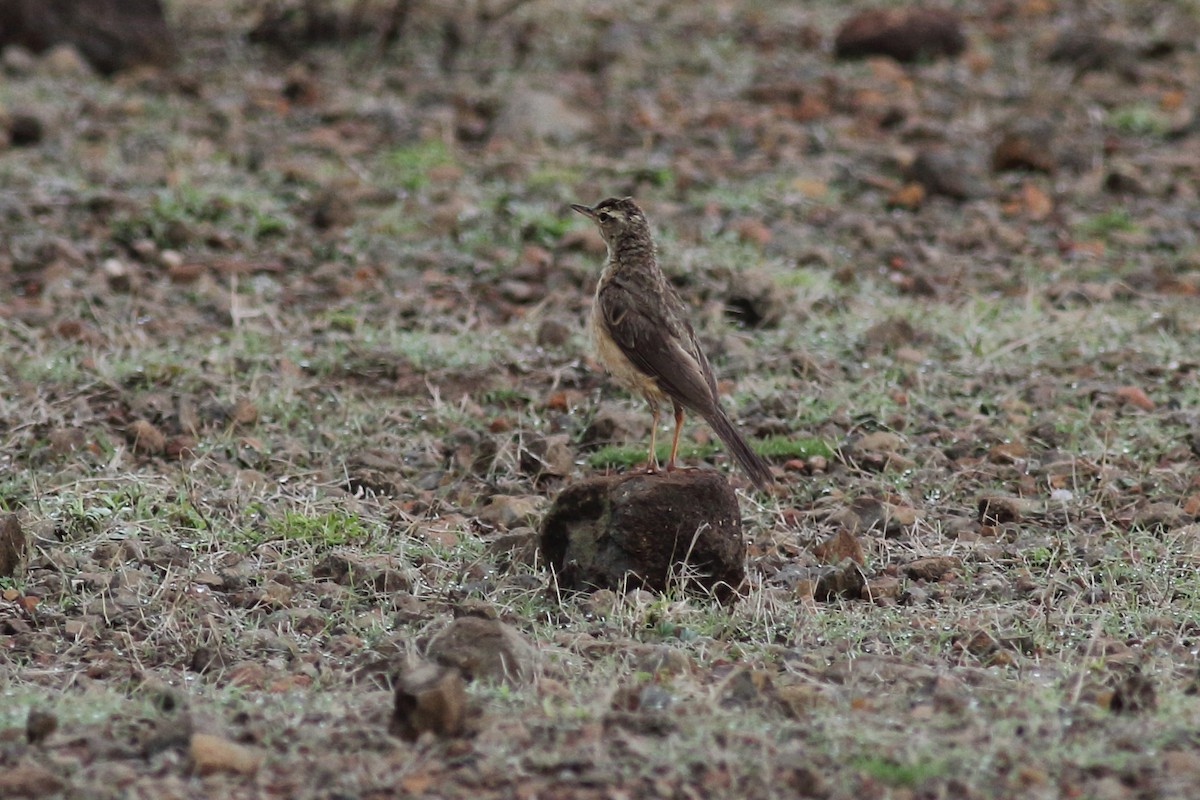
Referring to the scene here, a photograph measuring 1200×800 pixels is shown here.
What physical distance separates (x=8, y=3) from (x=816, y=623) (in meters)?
11.0

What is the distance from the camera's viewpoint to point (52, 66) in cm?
1416

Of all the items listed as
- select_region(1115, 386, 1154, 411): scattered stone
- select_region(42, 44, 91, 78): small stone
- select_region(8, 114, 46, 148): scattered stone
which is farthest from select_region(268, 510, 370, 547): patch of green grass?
select_region(42, 44, 91, 78): small stone

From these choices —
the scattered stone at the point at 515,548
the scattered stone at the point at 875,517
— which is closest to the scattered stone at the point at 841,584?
the scattered stone at the point at 875,517

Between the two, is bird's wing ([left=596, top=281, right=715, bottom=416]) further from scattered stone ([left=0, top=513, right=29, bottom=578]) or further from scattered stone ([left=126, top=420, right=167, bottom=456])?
scattered stone ([left=0, top=513, right=29, bottom=578])

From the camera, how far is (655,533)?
20.7 ft

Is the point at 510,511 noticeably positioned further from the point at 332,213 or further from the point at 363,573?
the point at 332,213

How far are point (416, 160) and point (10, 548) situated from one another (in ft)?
20.9

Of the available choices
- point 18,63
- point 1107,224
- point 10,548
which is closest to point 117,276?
point 10,548

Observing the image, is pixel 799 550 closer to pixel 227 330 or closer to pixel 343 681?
pixel 343 681

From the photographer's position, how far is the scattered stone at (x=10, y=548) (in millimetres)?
6488

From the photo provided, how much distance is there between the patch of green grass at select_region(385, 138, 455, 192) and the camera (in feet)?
39.2

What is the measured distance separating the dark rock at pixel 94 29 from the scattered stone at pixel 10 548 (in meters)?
8.69

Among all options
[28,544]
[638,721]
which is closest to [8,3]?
[28,544]

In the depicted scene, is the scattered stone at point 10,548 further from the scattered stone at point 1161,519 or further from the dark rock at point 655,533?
the scattered stone at point 1161,519
